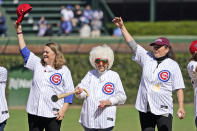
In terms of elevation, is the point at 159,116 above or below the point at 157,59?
below

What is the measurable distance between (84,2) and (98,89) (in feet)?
57.0

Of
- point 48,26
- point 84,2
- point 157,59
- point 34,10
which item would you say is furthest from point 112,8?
point 157,59

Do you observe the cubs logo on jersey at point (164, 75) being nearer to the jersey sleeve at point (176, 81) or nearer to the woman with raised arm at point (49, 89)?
the jersey sleeve at point (176, 81)

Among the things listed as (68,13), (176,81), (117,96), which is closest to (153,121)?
(176,81)

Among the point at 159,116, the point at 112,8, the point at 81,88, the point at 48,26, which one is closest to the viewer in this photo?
the point at 81,88

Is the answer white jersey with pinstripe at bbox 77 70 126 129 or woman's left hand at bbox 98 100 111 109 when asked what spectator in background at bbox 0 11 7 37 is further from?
woman's left hand at bbox 98 100 111 109

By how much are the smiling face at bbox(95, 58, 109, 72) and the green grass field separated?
4915mm

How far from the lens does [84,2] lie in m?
24.4

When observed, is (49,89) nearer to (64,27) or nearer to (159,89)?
(159,89)

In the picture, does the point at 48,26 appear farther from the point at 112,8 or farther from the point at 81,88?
the point at 81,88

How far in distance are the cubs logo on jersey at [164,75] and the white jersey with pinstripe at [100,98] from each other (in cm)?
72

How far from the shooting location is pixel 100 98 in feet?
23.9

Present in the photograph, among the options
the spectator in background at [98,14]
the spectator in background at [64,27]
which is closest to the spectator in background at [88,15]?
the spectator in background at [98,14]

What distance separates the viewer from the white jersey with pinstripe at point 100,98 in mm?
7270
